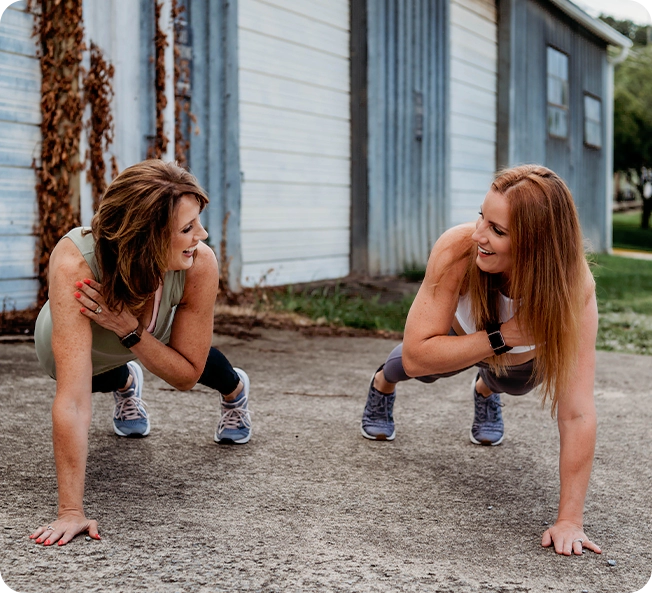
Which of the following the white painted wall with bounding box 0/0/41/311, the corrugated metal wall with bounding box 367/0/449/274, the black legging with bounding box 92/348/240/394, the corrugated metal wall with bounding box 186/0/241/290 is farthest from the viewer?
the corrugated metal wall with bounding box 367/0/449/274

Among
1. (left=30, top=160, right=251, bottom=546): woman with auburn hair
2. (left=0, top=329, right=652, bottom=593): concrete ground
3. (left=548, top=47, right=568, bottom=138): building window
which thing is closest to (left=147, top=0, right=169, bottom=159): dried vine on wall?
(left=0, top=329, right=652, bottom=593): concrete ground

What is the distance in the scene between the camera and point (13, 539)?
6.57 ft

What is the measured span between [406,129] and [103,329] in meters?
6.30

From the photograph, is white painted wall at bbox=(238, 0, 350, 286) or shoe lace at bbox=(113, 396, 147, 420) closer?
shoe lace at bbox=(113, 396, 147, 420)

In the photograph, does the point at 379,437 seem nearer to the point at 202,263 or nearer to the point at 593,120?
the point at 202,263

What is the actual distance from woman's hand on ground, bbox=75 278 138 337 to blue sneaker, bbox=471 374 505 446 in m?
1.48

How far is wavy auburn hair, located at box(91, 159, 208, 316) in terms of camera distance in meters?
2.11

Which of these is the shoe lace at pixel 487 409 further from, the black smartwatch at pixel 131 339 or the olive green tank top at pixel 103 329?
the black smartwatch at pixel 131 339

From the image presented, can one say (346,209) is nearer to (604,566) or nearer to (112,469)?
(112,469)

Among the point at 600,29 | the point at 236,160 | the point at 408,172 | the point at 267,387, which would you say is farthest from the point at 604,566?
the point at 600,29

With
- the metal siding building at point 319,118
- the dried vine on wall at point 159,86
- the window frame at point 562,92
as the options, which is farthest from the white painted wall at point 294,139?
the window frame at point 562,92

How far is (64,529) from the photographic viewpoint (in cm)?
200

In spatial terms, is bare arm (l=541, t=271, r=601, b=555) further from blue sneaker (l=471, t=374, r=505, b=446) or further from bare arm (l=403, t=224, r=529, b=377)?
blue sneaker (l=471, t=374, r=505, b=446)

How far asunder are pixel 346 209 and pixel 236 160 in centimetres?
201
